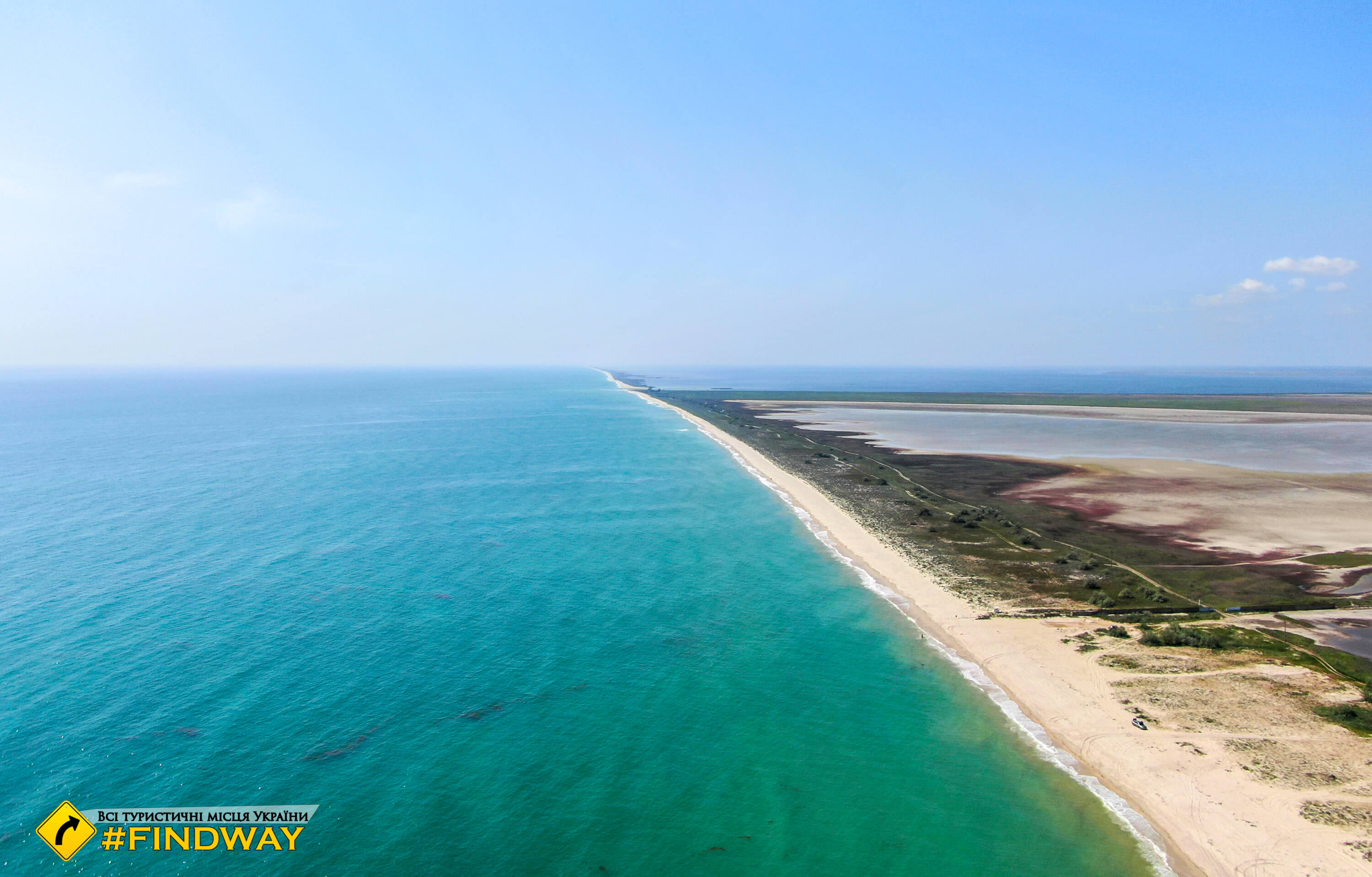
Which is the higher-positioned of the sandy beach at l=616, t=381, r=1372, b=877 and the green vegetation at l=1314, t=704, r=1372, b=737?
the green vegetation at l=1314, t=704, r=1372, b=737

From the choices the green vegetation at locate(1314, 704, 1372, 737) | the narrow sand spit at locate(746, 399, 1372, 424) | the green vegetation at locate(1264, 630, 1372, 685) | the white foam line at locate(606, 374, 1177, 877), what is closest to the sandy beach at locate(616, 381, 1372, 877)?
the white foam line at locate(606, 374, 1177, 877)

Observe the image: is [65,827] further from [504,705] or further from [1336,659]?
[1336,659]

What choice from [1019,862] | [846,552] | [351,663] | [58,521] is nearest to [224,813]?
[351,663]

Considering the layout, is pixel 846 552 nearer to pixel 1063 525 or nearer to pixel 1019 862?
pixel 1063 525

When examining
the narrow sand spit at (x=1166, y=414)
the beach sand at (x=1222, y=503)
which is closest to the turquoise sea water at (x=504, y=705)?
the beach sand at (x=1222, y=503)

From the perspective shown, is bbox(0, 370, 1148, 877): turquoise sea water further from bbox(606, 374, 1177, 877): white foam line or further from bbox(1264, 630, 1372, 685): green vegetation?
bbox(1264, 630, 1372, 685): green vegetation
